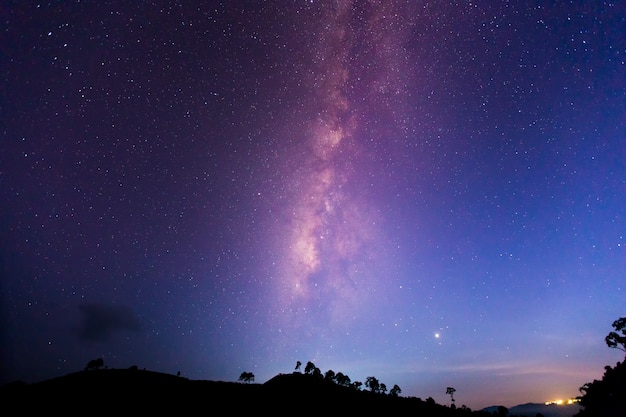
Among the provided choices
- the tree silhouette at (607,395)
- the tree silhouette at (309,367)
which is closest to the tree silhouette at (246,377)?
the tree silhouette at (309,367)

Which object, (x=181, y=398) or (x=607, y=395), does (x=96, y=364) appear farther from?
(x=607, y=395)

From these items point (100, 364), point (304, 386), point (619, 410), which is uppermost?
point (100, 364)

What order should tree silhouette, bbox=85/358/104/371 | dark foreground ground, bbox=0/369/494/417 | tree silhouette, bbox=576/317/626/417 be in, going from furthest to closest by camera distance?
tree silhouette, bbox=85/358/104/371, tree silhouette, bbox=576/317/626/417, dark foreground ground, bbox=0/369/494/417

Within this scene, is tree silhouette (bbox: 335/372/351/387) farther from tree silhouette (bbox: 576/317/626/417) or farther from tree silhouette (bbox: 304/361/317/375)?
tree silhouette (bbox: 576/317/626/417)

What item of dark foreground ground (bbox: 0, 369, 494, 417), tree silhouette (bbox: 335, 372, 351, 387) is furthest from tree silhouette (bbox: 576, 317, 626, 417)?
tree silhouette (bbox: 335, 372, 351, 387)

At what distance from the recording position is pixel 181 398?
39.2m

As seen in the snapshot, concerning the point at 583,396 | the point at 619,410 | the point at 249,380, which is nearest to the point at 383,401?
the point at 619,410

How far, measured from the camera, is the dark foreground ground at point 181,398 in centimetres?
3559

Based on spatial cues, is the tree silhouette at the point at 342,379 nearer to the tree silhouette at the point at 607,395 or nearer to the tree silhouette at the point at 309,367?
the tree silhouette at the point at 309,367

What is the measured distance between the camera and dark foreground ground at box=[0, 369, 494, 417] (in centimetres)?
3559

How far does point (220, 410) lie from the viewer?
36781 mm

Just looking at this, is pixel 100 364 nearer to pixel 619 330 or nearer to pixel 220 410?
pixel 220 410

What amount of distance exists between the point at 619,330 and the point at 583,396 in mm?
20286

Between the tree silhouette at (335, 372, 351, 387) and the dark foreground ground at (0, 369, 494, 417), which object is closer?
the dark foreground ground at (0, 369, 494, 417)
